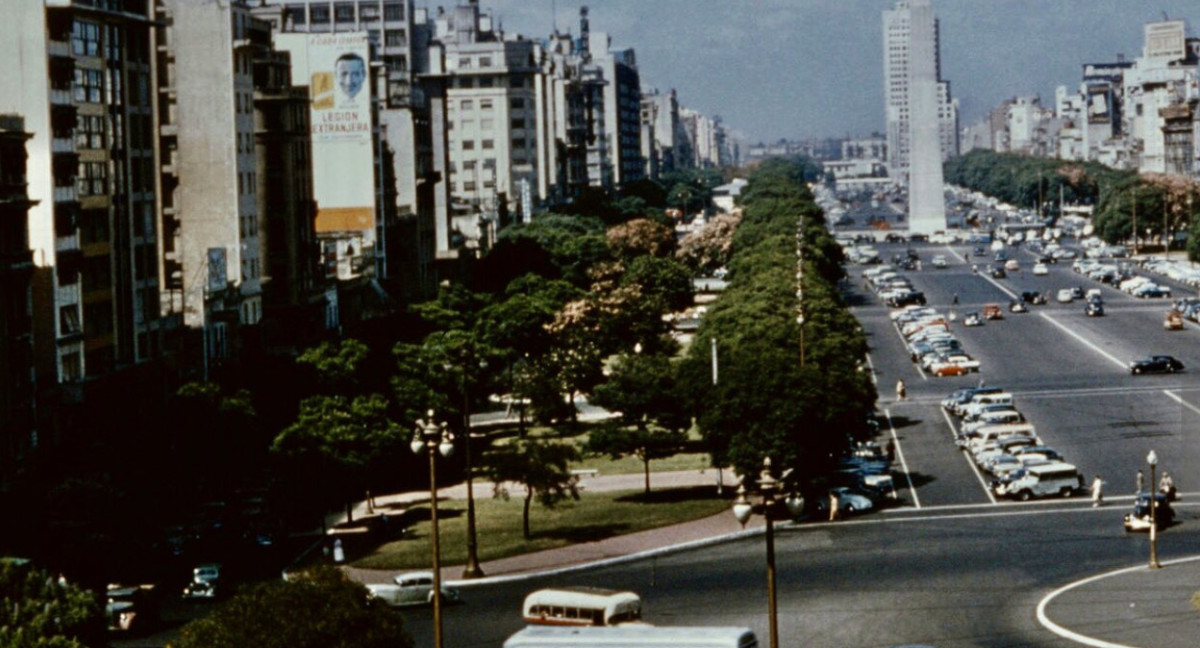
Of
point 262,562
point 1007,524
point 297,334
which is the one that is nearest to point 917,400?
point 297,334

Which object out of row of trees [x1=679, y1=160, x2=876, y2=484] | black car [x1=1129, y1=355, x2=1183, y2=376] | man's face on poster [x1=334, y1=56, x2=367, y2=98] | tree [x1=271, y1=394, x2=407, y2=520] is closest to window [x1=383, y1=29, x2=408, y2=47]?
man's face on poster [x1=334, y1=56, x2=367, y2=98]

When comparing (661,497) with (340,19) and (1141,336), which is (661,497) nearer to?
(1141,336)

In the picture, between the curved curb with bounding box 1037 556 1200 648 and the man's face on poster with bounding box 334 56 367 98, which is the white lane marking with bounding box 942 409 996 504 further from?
the man's face on poster with bounding box 334 56 367 98

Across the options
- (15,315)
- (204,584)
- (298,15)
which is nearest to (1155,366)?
(204,584)

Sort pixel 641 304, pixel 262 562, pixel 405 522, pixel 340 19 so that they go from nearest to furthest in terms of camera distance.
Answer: pixel 262 562
pixel 405 522
pixel 641 304
pixel 340 19

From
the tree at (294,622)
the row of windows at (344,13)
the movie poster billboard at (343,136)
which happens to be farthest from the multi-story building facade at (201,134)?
the row of windows at (344,13)

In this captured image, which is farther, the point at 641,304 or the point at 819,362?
the point at 641,304
